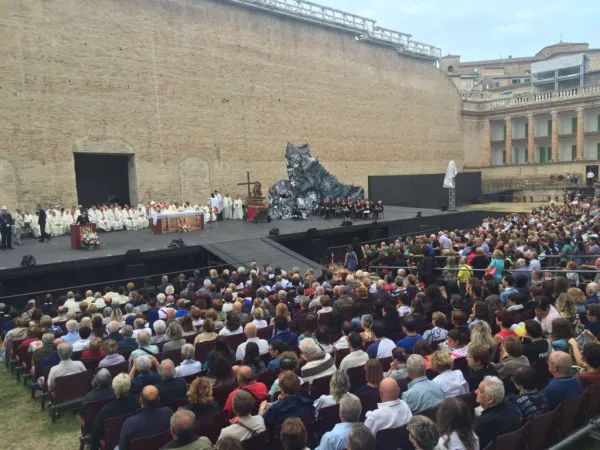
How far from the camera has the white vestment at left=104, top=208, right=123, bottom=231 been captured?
22.8 metres

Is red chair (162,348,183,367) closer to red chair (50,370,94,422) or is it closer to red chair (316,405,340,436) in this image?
red chair (50,370,94,422)

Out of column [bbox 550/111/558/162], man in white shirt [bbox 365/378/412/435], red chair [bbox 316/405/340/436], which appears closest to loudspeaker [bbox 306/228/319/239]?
red chair [bbox 316/405/340/436]

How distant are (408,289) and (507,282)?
1.85m

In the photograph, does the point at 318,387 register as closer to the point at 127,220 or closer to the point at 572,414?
the point at 572,414

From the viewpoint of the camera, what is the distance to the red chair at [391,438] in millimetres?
4043

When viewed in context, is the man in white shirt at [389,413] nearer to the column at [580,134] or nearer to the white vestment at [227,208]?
the white vestment at [227,208]

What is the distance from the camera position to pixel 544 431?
4340mm

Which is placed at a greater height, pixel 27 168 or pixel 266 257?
pixel 27 168

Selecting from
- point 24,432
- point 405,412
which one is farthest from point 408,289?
point 24,432

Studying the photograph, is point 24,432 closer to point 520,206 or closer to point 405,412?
point 405,412

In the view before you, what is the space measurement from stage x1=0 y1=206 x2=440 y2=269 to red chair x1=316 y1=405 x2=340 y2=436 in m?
12.6

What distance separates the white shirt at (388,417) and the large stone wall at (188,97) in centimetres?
2183

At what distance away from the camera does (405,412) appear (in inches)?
166

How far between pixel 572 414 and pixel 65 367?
18.6 feet
